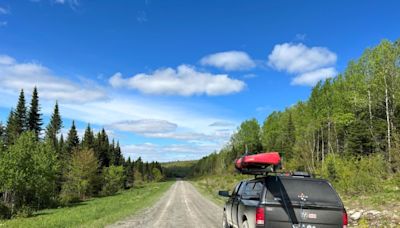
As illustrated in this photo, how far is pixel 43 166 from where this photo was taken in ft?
141

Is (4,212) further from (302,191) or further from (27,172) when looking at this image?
(302,191)

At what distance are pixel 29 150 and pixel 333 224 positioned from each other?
38496mm

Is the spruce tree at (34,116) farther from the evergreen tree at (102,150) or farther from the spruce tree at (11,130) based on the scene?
the evergreen tree at (102,150)

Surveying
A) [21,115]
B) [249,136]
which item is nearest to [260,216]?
[21,115]

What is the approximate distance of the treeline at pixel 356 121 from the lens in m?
24.7

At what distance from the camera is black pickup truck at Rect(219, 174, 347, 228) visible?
798cm

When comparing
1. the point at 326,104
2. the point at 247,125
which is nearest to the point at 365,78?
the point at 326,104

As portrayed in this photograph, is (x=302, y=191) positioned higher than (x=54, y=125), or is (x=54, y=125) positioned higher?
(x=54, y=125)

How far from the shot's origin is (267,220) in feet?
26.2

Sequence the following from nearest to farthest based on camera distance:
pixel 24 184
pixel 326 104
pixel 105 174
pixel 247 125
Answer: pixel 24 184, pixel 326 104, pixel 105 174, pixel 247 125

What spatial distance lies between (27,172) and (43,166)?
3.48 metres

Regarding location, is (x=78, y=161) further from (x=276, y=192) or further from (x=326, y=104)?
(x=276, y=192)

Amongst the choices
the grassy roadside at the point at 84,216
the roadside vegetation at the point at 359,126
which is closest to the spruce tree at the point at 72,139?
the roadside vegetation at the point at 359,126

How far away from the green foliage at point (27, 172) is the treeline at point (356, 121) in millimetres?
27408
